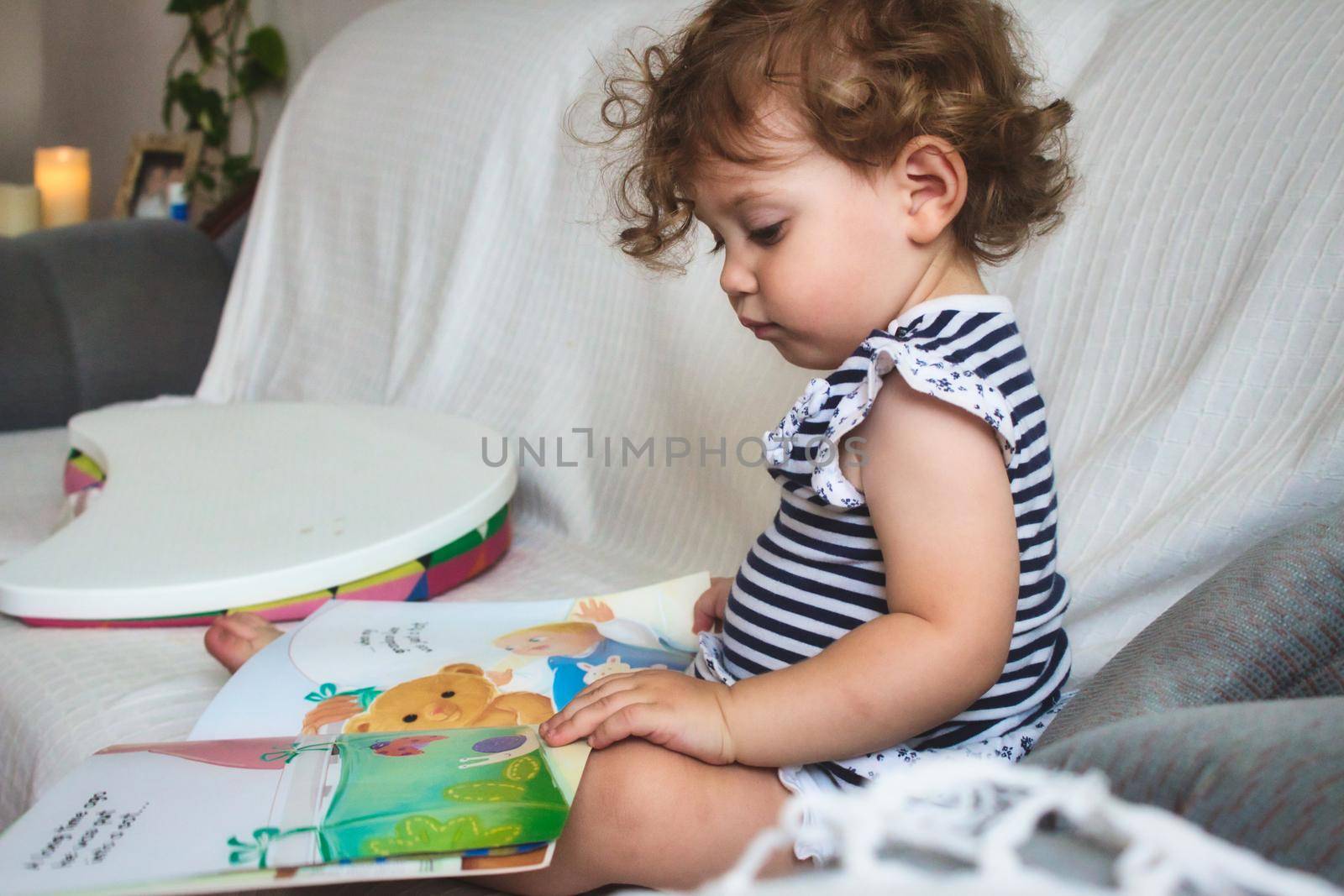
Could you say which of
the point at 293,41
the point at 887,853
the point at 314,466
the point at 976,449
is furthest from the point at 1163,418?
the point at 293,41

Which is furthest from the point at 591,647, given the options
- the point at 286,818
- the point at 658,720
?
the point at 286,818

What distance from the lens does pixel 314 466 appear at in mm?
1236

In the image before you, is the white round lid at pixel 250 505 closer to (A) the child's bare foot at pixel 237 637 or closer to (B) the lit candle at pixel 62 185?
(A) the child's bare foot at pixel 237 637

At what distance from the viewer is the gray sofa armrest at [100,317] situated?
1.59 metres

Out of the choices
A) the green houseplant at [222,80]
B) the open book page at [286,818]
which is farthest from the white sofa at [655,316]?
the green houseplant at [222,80]

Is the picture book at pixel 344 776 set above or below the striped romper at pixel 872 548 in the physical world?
below

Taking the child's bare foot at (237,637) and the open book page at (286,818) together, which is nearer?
the open book page at (286,818)

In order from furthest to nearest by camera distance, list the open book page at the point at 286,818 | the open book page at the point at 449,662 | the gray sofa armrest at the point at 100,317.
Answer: the gray sofa armrest at the point at 100,317 < the open book page at the point at 449,662 < the open book page at the point at 286,818

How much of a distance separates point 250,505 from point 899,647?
0.74 m

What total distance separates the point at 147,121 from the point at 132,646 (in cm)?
235

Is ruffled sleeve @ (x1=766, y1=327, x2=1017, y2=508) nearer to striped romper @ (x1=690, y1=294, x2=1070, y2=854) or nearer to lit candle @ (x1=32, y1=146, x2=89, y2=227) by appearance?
striped romper @ (x1=690, y1=294, x2=1070, y2=854)

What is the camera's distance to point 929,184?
0.74 metres

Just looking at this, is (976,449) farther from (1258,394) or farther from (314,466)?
(314,466)

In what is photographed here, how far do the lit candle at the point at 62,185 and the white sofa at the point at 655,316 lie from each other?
108 cm
